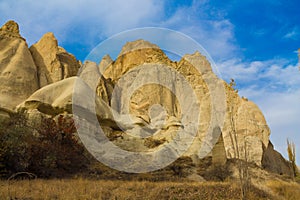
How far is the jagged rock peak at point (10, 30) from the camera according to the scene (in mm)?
33875

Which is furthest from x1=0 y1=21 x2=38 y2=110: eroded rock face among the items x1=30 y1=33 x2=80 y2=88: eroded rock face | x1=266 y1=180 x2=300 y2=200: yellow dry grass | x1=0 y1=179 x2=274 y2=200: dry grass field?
x1=266 y1=180 x2=300 y2=200: yellow dry grass

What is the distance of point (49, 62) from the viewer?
3578cm

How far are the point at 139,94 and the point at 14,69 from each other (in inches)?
670

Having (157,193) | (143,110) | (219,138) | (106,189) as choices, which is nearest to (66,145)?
(106,189)

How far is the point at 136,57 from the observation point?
49625 millimetres

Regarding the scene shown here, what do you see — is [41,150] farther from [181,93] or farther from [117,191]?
[181,93]

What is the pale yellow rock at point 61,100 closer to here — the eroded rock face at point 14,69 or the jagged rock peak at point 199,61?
the eroded rock face at point 14,69

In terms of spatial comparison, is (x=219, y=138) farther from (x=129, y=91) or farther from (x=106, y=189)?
(x=129, y=91)

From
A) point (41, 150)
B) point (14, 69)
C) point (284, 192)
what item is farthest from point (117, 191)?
point (14, 69)

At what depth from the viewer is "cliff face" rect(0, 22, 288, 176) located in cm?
2148

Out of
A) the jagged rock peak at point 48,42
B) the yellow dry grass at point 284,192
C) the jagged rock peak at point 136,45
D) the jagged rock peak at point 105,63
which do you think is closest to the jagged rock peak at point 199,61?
the jagged rock peak at point 136,45

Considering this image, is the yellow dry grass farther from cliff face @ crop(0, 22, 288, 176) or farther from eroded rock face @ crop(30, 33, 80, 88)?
eroded rock face @ crop(30, 33, 80, 88)

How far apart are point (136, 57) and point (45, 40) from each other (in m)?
15.6

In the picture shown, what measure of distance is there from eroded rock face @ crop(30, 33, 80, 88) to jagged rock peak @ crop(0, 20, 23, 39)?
8.88 feet
